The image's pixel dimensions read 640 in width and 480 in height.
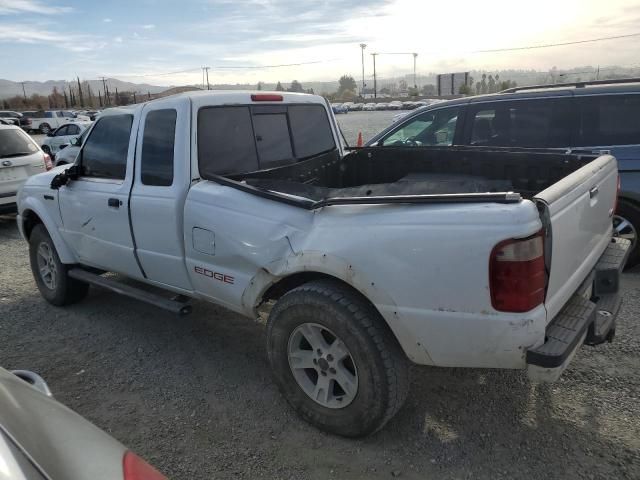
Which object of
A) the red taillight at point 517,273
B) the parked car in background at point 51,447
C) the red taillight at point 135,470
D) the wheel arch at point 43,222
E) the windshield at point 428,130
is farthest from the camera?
the windshield at point 428,130

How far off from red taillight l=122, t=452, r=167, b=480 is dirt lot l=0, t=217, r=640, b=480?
131 cm

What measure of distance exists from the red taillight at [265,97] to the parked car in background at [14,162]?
6.45 meters

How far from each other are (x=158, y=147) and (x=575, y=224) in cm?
282

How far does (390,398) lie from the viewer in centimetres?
272

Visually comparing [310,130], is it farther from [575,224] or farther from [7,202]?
[7,202]

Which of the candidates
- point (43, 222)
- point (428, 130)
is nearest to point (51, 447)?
point (43, 222)

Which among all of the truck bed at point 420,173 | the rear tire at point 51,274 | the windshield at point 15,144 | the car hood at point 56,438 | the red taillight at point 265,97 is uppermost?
the red taillight at point 265,97

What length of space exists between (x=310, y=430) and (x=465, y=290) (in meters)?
1.37

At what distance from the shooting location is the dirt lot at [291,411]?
278cm

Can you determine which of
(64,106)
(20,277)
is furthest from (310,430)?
(64,106)

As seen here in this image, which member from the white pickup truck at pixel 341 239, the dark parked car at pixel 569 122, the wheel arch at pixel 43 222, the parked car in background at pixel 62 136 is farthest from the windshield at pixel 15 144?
the parked car in background at pixel 62 136

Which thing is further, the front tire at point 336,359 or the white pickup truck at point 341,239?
the front tire at point 336,359

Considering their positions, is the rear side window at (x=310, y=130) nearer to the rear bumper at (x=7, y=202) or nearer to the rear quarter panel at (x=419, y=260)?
the rear quarter panel at (x=419, y=260)

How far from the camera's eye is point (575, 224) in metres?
2.74
